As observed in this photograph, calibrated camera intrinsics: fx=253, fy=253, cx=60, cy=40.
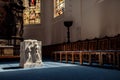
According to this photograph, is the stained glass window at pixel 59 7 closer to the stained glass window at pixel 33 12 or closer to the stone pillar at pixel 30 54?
the stained glass window at pixel 33 12

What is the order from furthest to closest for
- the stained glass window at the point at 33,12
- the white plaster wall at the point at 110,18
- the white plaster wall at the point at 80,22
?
the stained glass window at the point at 33,12 → the white plaster wall at the point at 80,22 → the white plaster wall at the point at 110,18

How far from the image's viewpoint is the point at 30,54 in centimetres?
659

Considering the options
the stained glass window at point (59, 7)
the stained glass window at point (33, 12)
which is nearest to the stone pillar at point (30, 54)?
the stained glass window at point (59, 7)

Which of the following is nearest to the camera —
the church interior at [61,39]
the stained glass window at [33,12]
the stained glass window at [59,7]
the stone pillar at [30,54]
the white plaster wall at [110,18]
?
the church interior at [61,39]

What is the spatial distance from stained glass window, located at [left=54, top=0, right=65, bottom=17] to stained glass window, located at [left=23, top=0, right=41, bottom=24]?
1570 millimetres

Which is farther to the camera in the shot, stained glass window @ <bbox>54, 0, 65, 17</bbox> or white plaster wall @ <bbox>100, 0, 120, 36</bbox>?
stained glass window @ <bbox>54, 0, 65, 17</bbox>

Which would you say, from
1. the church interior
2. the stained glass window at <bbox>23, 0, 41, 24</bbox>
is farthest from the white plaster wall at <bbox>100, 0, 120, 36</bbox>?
the stained glass window at <bbox>23, 0, 41, 24</bbox>

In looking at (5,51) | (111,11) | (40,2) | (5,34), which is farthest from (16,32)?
(111,11)

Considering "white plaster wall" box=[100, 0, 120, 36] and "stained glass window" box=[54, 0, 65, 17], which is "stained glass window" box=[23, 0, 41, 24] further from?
"white plaster wall" box=[100, 0, 120, 36]

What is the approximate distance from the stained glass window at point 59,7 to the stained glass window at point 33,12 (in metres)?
1.57

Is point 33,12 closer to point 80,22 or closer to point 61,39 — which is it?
point 61,39

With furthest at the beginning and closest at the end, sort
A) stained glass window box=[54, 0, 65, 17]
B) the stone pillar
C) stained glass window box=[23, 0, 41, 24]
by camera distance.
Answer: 1. stained glass window box=[23, 0, 41, 24]
2. stained glass window box=[54, 0, 65, 17]
3. the stone pillar

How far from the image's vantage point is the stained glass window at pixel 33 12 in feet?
50.6

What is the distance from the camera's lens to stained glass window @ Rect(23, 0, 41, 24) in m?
15.4
